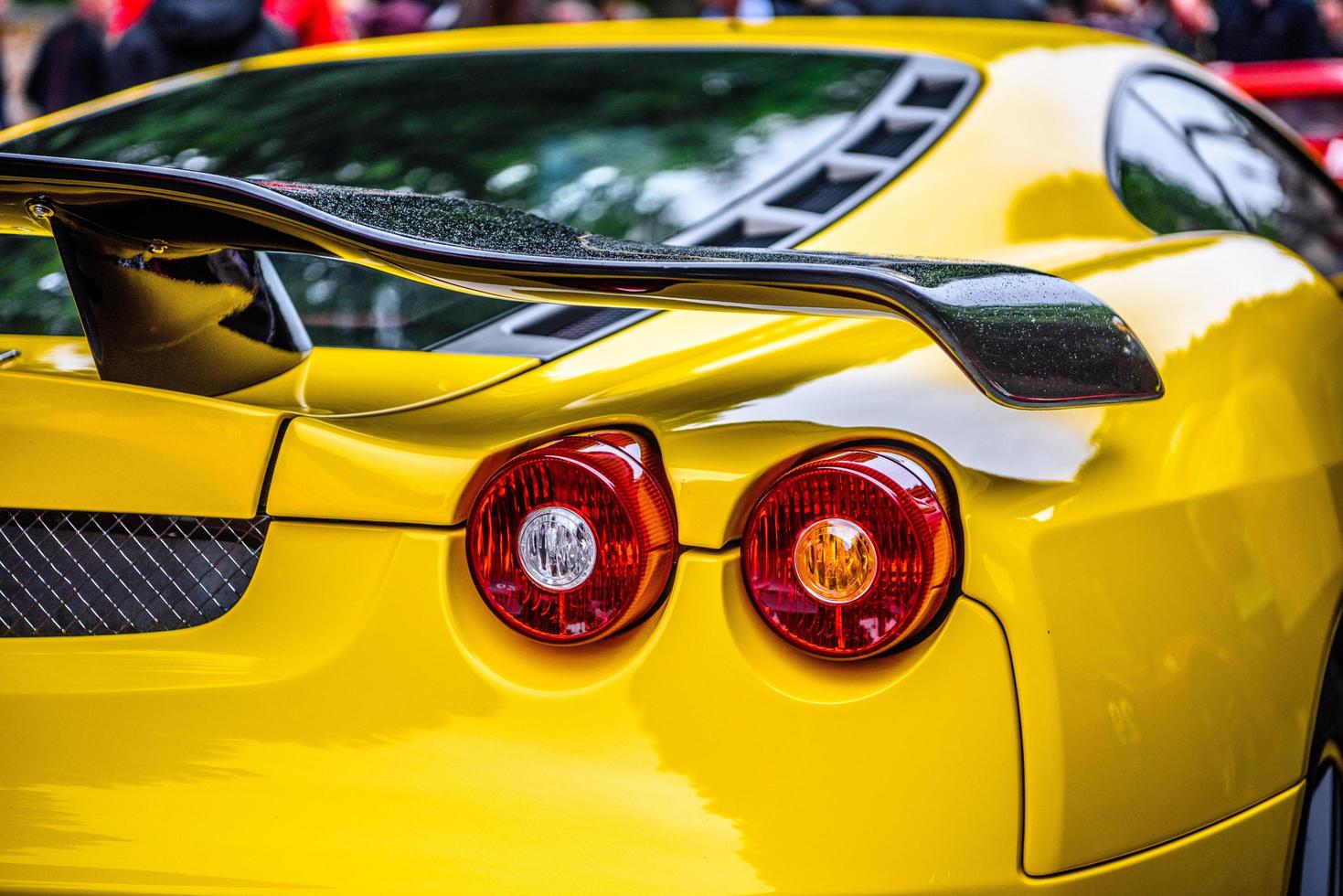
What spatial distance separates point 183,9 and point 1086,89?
3.88m

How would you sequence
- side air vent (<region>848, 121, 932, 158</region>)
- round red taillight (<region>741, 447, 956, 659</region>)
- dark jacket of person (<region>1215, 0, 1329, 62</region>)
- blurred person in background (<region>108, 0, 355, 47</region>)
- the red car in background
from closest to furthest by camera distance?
round red taillight (<region>741, 447, 956, 659</region>) < side air vent (<region>848, 121, 932, 158</region>) < blurred person in background (<region>108, 0, 355, 47</region>) < the red car in background < dark jacket of person (<region>1215, 0, 1329, 62</region>)

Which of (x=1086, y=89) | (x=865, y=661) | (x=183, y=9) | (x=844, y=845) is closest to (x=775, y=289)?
(x=865, y=661)

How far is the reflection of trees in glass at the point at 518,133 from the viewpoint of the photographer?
213cm

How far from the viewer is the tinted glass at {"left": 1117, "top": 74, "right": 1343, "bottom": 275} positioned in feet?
8.93

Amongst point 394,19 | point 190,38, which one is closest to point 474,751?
point 190,38

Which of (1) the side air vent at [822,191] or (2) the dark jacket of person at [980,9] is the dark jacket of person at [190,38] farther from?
(1) the side air vent at [822,191]

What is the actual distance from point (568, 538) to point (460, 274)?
0.92 ft

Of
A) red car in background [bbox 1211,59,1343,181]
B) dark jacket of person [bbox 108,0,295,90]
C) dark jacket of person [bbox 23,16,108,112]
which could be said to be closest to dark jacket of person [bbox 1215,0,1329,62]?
red car in background [bbox 1211,59,1343,181]

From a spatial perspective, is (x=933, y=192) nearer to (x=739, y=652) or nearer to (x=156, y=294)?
(x=739, y=652)

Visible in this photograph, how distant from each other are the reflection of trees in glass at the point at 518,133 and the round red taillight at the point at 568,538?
1.92 feet

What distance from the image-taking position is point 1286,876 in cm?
164

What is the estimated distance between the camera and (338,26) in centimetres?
668

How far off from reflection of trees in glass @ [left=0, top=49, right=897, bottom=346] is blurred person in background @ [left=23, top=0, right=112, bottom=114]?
6.17 meters

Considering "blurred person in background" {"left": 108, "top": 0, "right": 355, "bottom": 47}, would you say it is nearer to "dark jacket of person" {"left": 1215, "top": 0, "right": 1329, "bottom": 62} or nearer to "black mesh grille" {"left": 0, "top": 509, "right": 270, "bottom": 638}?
"black mesh grille" {"left": 0, "top": 509, "right": 270, "bottom": 638}
